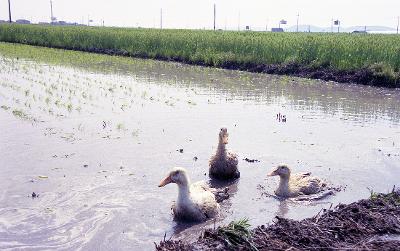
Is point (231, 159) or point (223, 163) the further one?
point (231, 159)

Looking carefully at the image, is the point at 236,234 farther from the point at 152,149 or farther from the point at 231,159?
the point at 152,149

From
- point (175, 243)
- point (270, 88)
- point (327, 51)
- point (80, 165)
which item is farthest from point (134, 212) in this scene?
point (327, 51)

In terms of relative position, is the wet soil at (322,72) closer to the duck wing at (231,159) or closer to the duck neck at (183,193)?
the duck wing at (231,159)

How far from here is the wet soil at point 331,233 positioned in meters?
5.48

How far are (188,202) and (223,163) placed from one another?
1.74 meters

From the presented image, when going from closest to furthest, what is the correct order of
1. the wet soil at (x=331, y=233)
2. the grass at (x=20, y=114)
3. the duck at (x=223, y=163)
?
the wet soil at (x=331, y=233), the duck at (x=223, y=163), the grass at (x=20, y=114)

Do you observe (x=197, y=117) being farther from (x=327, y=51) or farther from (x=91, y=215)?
(x=327, y=51)

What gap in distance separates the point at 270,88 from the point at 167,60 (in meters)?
12.2

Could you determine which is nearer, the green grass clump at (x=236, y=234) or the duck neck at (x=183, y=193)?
the green grass clump at (x=236, y=234)

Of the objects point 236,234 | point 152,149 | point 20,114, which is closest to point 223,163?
point 152,149

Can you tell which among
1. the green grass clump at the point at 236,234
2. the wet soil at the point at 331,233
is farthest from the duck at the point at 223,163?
the green grass clump at the point at 236,234

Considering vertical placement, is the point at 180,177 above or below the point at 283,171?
above

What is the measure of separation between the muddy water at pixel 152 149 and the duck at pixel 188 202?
14cm

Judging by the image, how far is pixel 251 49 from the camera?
26.1 m
